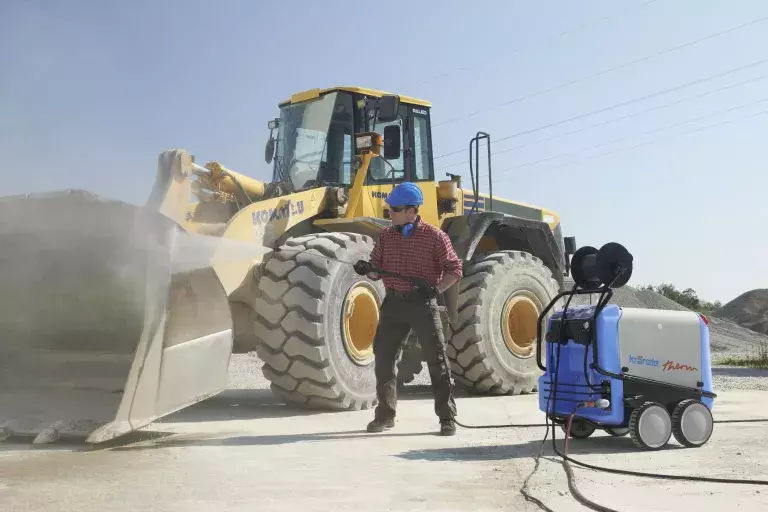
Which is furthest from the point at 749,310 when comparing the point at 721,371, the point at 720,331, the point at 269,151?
the point at 269,151

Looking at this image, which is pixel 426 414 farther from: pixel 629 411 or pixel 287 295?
pixel 629 411

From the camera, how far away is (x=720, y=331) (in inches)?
1230

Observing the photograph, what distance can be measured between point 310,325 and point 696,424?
3.02m

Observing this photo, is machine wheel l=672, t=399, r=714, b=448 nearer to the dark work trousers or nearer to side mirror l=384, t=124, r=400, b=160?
the dark work trousers

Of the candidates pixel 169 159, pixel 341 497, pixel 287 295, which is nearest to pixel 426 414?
pixel 287 295

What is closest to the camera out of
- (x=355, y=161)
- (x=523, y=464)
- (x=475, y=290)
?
(x=523, y=464)

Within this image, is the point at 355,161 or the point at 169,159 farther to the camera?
the point at 355,161

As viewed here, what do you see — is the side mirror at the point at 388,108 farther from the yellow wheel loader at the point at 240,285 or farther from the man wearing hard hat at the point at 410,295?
the man wearing hard hat at the point at 410,295

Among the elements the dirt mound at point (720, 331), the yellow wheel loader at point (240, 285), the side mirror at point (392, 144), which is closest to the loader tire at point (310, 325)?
the yellow wheel loader at point (240, 285)

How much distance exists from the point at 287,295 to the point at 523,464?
280cm

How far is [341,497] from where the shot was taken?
400 cm

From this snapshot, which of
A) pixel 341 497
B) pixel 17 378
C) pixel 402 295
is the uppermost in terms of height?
pixel 402 295

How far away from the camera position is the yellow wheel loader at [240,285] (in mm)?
5875

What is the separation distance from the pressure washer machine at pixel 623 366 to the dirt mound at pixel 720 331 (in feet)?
44.8
